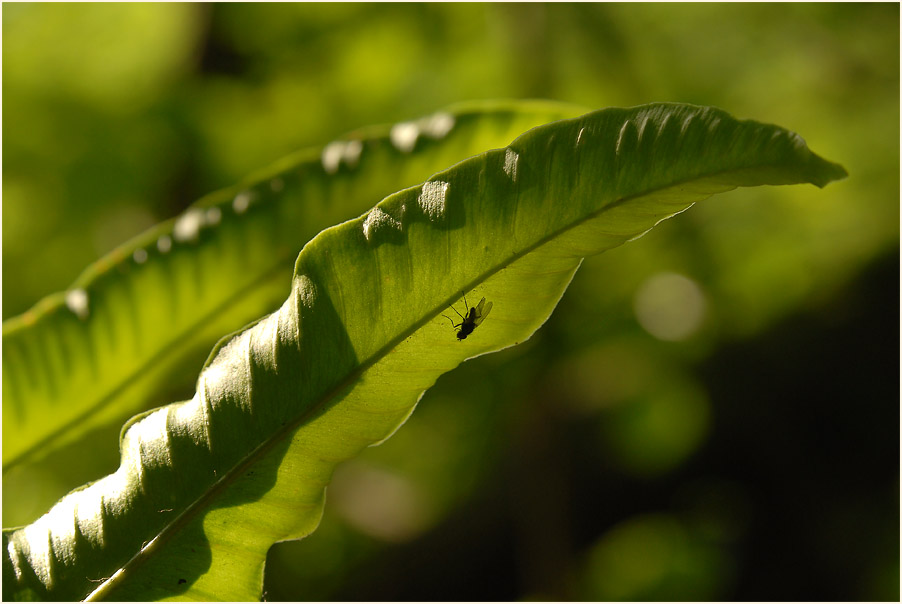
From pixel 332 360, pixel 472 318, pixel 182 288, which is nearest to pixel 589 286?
pixel 182 288

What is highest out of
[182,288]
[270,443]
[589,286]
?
[182,288]

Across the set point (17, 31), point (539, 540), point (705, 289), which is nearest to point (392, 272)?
point (539, 540)

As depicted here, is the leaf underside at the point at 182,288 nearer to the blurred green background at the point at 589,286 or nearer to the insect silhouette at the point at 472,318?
the insect silhouette at the point at 472,318

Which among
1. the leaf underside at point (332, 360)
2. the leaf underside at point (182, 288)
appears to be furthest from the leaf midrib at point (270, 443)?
the leaf underside at point (182, 288)

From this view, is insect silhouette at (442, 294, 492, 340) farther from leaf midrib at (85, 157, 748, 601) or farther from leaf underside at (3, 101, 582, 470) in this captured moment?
leaf underside at (3, 101, 582, 470)

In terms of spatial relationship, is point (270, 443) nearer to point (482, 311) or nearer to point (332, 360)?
point (332, 360)

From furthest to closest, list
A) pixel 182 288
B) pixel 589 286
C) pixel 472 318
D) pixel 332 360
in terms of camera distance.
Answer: pixel 589 286 → pixel 182 288 → pixel 472 318 → pixel 332 360

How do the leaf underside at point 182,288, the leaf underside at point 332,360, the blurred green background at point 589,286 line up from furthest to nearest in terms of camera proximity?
the blurred green background at point 589,286
the leaf underside at point 182,288
the leaf underside at point 332,360

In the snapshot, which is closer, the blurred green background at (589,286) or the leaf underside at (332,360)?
the leaf underside at (332,360)

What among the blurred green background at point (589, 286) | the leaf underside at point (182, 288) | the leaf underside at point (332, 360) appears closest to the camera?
the leaf underside at point (332, 360)
